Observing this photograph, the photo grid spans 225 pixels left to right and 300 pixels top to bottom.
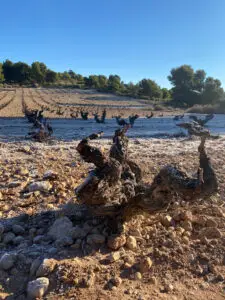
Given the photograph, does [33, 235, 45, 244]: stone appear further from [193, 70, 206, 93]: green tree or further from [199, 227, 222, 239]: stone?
[193, 70, 206, 93]: green tree

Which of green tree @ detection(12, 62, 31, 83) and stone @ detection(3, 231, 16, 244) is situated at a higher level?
green tree @ detection(12, 62, 31, 83)

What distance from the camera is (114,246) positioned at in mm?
2510

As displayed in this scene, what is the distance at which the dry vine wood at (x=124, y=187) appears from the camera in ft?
7.59

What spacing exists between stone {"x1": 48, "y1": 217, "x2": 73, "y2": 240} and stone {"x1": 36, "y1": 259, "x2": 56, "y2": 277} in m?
0.43

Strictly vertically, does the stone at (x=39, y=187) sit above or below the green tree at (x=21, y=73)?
below

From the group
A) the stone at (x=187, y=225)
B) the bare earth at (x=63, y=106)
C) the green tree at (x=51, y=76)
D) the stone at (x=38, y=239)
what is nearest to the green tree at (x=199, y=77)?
the bare earth at (x=63, y=106)

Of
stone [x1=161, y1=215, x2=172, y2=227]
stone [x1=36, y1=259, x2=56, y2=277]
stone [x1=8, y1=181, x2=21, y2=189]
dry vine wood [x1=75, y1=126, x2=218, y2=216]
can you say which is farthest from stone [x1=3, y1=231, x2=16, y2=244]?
stone [x1=161, y1=215, x2=172, y2=227]

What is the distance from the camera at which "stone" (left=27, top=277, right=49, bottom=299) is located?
6.40 ft

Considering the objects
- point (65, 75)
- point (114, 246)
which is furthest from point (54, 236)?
point (65, 75)

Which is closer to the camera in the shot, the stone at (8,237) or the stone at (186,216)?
the stone at (8,237)

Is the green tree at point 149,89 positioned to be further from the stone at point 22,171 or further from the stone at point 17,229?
the stone at point 17,229

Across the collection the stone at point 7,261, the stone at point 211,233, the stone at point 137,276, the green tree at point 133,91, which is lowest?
the stone at point 137,276

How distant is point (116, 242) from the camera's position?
252cm

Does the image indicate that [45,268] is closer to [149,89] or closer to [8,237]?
[8,237]
